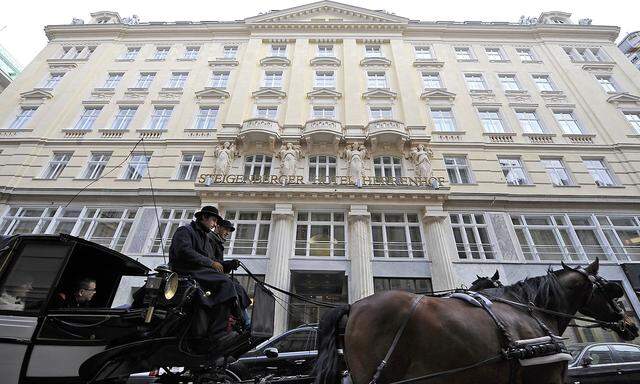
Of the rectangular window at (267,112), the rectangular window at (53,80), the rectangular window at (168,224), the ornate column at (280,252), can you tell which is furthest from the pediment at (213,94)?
the rectangular window at (53,80)

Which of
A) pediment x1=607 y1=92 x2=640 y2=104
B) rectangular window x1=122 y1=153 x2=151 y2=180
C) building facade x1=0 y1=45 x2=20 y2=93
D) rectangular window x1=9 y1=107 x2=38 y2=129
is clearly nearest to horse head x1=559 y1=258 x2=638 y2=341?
rectangular window x1=122 y1=153 x2=151 y2=180

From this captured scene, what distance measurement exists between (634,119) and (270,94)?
21.4 m

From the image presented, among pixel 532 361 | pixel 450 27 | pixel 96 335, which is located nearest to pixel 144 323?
pixel 96 335

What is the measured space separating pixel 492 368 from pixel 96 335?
4.20 meters

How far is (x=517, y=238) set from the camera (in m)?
12.8

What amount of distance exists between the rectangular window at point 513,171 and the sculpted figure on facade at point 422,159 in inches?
152

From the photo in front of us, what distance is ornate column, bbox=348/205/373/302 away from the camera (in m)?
11.4

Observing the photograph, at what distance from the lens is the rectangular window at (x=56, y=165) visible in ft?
48.7

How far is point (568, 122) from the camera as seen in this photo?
1667cm

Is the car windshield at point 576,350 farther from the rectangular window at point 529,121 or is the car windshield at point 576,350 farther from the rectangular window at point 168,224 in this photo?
the rectangular window at point 168,224

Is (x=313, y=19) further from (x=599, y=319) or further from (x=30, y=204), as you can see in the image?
(x=599, y=319)

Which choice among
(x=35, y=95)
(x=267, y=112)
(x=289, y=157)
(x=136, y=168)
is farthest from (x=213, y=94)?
(x=35, y=95)

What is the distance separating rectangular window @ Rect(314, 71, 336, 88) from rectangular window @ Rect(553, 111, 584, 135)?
13.5 meters

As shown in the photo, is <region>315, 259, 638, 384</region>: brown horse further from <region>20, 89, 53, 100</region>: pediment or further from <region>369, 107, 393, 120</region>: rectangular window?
<region>20, 89, 53, 100</region>: pediment
